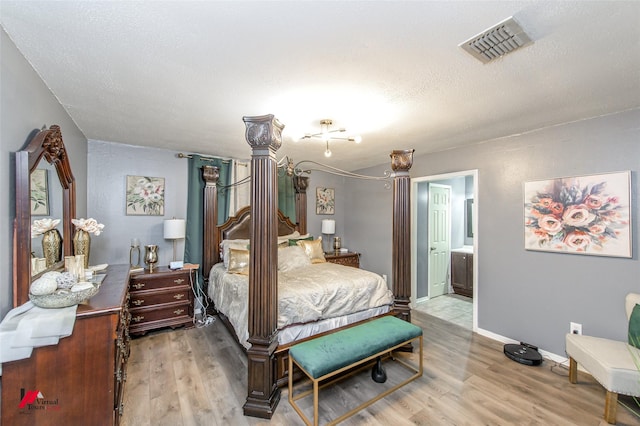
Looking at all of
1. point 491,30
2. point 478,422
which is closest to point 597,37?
point 491,30

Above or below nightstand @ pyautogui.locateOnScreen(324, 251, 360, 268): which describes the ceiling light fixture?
above

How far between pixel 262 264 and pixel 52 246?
1522mm

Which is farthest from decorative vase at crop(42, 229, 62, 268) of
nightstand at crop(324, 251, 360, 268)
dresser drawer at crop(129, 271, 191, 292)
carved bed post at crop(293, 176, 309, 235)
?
nightstand at crop(324, 251, 360, 268)

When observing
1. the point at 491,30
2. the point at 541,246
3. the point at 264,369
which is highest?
the point at 491,30

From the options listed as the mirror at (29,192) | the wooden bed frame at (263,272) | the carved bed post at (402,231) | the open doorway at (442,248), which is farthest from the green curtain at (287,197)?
the mirror at (29,192)

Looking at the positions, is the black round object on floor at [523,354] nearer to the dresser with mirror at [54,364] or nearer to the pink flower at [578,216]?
the pink flower at [578,216]

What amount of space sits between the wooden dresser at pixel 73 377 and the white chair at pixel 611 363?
325 centimetres

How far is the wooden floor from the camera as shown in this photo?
1916 mm

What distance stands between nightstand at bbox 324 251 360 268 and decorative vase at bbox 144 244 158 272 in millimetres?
2545

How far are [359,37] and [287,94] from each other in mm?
792

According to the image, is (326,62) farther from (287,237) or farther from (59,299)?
(287,237)

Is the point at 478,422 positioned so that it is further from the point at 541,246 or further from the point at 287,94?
the point at 287,94

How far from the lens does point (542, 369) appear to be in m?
2.56

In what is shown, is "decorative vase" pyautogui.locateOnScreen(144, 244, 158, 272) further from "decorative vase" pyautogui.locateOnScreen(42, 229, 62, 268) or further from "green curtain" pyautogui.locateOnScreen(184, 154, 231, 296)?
"decorative vase" pyautogui.locateOnScreen(42, 229, 62, 268)
